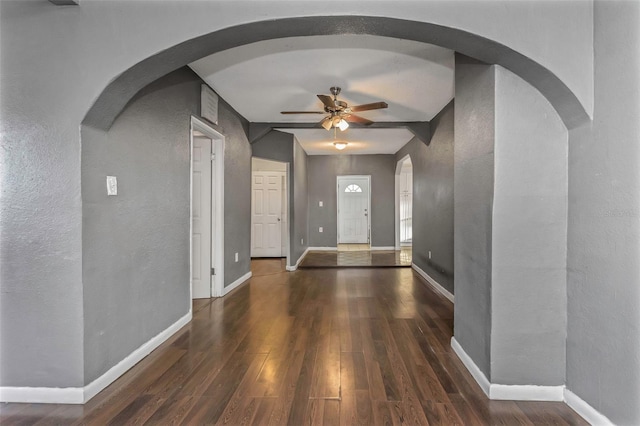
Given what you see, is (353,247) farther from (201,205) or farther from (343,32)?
(343,32)

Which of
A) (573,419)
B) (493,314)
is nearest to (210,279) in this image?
(493,314)

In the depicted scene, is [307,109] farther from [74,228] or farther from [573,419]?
[573,419]

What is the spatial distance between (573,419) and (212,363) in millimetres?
2218

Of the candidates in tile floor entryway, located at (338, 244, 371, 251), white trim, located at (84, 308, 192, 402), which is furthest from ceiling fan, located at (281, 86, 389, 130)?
tile floor entryway, located at (338, 244, 371, 251)

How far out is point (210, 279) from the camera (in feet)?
13.3

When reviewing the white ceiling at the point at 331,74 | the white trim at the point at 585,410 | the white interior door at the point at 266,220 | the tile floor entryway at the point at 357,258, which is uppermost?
the white ceiling at the point at 331,74

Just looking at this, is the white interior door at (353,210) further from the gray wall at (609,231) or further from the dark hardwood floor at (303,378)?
the gray wall at (609,231)

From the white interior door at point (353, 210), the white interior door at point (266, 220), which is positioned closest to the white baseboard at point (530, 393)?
the white interior door at point (266, 220)

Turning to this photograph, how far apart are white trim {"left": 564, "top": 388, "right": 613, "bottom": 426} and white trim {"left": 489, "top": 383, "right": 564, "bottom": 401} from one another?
0.15 feet

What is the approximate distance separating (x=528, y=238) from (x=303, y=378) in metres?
1.65

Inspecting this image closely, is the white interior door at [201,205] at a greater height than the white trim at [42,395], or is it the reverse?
the white interior door at [201,205]

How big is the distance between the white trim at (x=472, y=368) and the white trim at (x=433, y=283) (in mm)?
1264

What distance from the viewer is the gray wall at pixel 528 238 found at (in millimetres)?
1939

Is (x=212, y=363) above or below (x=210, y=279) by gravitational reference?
below
